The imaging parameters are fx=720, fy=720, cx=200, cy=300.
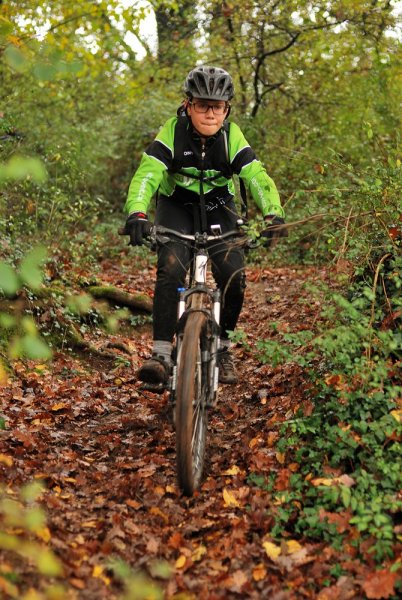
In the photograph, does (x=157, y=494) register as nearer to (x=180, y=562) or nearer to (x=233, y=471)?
(x=233, y=471)

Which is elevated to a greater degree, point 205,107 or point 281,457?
point 205,107

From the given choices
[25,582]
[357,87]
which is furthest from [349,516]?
[357,87]

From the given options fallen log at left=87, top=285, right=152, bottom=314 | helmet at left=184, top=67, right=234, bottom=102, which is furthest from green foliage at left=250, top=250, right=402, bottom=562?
fallen log at left=87, top=285, right=152, bottom=314

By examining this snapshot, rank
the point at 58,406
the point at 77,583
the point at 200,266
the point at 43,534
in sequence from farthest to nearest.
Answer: the point at 58,406 → the point at 200,266 → the point at 43,534 → the point at 77,583

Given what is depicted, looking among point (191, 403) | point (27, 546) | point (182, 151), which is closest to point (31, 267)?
point (27, 546)

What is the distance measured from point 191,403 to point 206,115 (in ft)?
7.23

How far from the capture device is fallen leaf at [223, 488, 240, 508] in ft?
14.2

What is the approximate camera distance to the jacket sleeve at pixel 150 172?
5.05 meters

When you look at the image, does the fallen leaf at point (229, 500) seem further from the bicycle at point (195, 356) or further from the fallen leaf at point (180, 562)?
the fallen leaf at point (180, 562)

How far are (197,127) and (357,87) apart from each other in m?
9.47

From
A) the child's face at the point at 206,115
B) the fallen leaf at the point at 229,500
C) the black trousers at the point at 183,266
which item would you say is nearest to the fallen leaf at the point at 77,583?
the fallen leaf at the point at 229,500

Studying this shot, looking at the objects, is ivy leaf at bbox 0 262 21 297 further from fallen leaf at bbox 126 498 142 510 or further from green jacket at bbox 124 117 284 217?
green jacket at bbox 124 117 284 217

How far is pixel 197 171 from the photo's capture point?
5.37m

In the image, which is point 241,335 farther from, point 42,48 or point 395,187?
point 42,48
